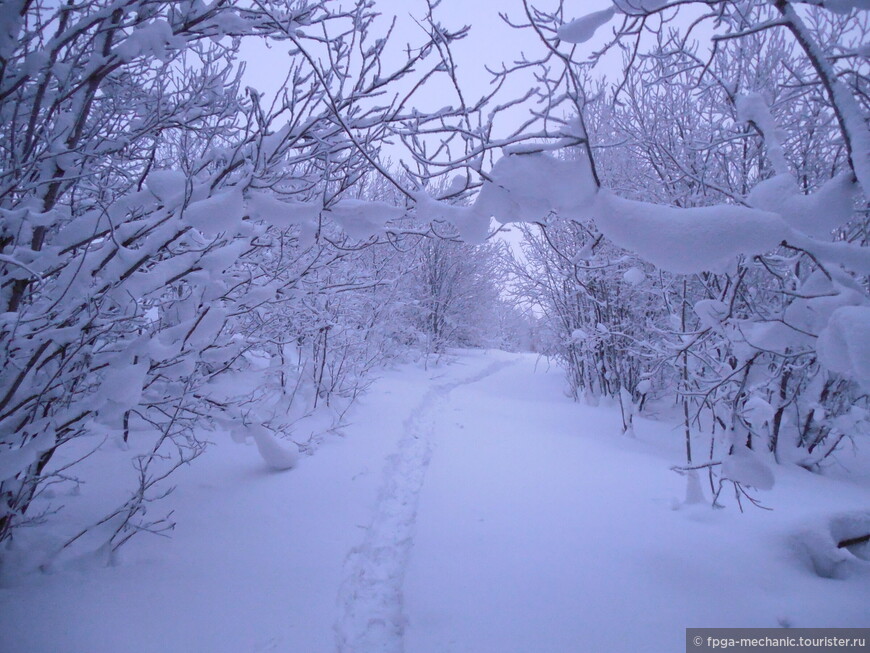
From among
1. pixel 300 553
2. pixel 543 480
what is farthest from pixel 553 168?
pixel 543 480

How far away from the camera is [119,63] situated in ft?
6.86

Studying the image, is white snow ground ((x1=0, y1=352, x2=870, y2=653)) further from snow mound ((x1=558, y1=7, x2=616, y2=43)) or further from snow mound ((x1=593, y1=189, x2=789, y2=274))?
snow mound ((x1=558, y1=7, x2=616, y2=43))

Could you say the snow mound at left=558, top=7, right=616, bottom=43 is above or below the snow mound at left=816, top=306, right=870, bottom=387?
above

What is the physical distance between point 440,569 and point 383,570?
1.35 feet

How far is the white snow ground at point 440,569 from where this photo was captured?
1.82 m

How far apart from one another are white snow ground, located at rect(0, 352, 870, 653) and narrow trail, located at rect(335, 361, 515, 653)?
0.01 metres

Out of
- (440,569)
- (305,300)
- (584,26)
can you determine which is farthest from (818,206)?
(305,300)

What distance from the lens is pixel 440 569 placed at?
2455 millimetres

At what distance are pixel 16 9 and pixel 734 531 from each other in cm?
474

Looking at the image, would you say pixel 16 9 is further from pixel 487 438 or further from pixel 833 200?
pixel 487 438

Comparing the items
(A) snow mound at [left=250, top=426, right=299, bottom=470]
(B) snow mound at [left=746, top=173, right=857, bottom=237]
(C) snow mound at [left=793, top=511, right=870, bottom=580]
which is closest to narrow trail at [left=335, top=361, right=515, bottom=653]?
(A) snow mound at [left=250, top=426, right=299, bottom=470]

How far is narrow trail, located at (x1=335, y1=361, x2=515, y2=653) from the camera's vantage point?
2029 millimetres

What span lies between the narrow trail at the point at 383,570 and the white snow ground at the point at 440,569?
0.04 feet

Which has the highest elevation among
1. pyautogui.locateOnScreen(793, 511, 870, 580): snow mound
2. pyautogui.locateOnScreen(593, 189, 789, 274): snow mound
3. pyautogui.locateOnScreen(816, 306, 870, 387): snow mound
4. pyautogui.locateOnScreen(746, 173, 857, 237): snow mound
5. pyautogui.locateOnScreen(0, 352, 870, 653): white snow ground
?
pyautogui.locateOnScreen(746, 173, 857, 237): snow mound
